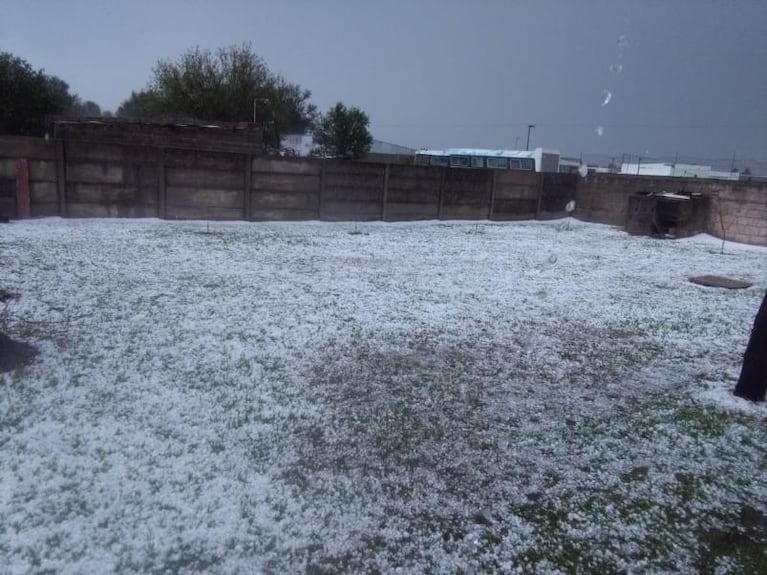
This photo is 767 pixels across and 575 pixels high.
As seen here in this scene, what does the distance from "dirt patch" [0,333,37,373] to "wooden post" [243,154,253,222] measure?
9249 mm

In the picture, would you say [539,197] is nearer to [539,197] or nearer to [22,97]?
[539,197]

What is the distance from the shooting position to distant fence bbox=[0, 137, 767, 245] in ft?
36.9

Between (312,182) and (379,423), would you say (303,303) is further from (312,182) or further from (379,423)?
(312,182)

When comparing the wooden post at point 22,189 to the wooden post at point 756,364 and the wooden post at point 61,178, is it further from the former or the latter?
the wooden post at point 756,364

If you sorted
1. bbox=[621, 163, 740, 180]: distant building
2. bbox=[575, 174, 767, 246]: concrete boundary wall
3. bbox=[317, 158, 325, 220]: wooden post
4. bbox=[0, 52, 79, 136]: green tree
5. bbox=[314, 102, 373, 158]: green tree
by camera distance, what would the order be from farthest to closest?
bbox=[314, 102, 373, 158]: green tree < bbox=[621, 163, 740, 180]: distant building < bbox=[0, 52, 79, 136]: green tree < bbox=[575, 174, 767, 246]: concrete boundary wall < bbox=[317, 158, 325, 220]: wooden post

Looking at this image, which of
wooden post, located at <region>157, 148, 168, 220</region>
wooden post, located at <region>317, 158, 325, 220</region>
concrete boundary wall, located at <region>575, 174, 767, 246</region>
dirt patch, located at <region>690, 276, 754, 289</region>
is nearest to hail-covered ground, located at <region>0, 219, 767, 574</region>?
dirt patch, located at <region>690, 276, 754, 289</region>

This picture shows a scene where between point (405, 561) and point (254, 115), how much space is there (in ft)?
112

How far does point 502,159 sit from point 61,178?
30.7 m

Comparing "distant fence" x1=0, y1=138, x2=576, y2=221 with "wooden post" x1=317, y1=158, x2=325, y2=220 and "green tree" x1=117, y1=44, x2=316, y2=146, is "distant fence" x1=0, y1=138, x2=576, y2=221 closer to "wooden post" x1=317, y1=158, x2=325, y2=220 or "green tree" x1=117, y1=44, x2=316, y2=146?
"wooden post" x1=317, y1=158, x2=325, y2=220

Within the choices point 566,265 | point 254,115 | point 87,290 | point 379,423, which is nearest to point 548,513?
point 379,423

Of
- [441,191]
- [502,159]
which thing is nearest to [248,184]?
[441,191]

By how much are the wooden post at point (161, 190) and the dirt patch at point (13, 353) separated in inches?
337

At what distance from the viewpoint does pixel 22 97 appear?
2719 centimetres

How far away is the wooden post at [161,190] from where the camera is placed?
477 inches
